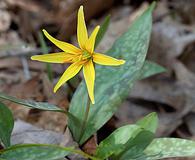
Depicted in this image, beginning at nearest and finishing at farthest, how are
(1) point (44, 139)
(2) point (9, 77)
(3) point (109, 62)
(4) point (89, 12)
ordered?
(3) point (109, 62) → (1) point (44, 139) → (2) point (9, 77) → (4) point (89, 12)

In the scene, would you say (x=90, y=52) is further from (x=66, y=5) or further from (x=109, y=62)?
(x=66, y=5)

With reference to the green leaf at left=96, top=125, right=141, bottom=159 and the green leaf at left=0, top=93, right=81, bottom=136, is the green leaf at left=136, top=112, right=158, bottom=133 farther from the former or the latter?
the green leaf at left=0, top=93, right=81, bottom=136

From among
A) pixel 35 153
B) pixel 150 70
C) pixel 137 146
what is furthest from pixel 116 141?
pixel 150 70

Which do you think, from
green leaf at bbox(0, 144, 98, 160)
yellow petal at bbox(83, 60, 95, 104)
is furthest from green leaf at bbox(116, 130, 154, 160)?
yellow petal at bbox(83, 60, 95, 104)

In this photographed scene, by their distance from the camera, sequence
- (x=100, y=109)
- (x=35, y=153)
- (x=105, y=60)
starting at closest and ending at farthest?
1. (x=105, y=60)
2. (x=35, y=153)
3. (x=100, y=109)

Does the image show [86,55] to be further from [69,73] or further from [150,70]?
[150,70]

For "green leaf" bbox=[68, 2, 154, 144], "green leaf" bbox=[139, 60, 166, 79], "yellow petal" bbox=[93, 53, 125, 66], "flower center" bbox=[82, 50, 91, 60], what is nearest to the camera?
"yellow petal" bbox=[93, 53, 125, 66]

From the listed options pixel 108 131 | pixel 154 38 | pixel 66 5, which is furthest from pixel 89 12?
pixel 108 131
